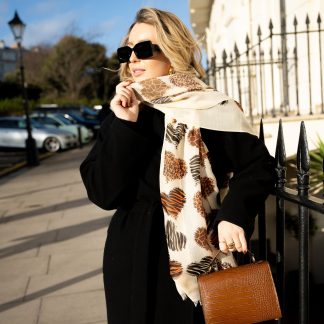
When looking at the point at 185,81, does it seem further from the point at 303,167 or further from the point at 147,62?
the point at 303,167

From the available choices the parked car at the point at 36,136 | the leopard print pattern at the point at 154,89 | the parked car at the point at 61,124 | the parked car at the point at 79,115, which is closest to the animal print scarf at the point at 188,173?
the leopard print pattern at the point at 154,89

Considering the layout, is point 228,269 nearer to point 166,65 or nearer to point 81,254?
point 166,65

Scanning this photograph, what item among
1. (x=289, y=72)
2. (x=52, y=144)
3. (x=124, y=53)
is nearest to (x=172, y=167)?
(x=124, y=53)

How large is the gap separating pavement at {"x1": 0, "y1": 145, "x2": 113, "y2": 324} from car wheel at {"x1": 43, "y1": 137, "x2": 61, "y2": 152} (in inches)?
340

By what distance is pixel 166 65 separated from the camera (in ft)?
6.14

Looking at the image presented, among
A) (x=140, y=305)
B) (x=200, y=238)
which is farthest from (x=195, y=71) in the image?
(x=140, y=305)

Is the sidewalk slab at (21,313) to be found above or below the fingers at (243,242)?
below

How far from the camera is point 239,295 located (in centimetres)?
162

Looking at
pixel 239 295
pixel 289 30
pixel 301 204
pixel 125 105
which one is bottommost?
pixel 239 295

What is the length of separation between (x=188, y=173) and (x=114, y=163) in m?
0.26

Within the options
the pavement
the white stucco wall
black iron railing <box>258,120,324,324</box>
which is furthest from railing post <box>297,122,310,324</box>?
the white stucco wall

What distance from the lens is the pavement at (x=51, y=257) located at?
3.71 m

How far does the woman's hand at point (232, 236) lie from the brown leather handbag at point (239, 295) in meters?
0.07

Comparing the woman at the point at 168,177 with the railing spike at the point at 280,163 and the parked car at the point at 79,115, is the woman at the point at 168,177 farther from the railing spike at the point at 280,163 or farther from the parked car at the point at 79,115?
the parked car at the point at 79,115
